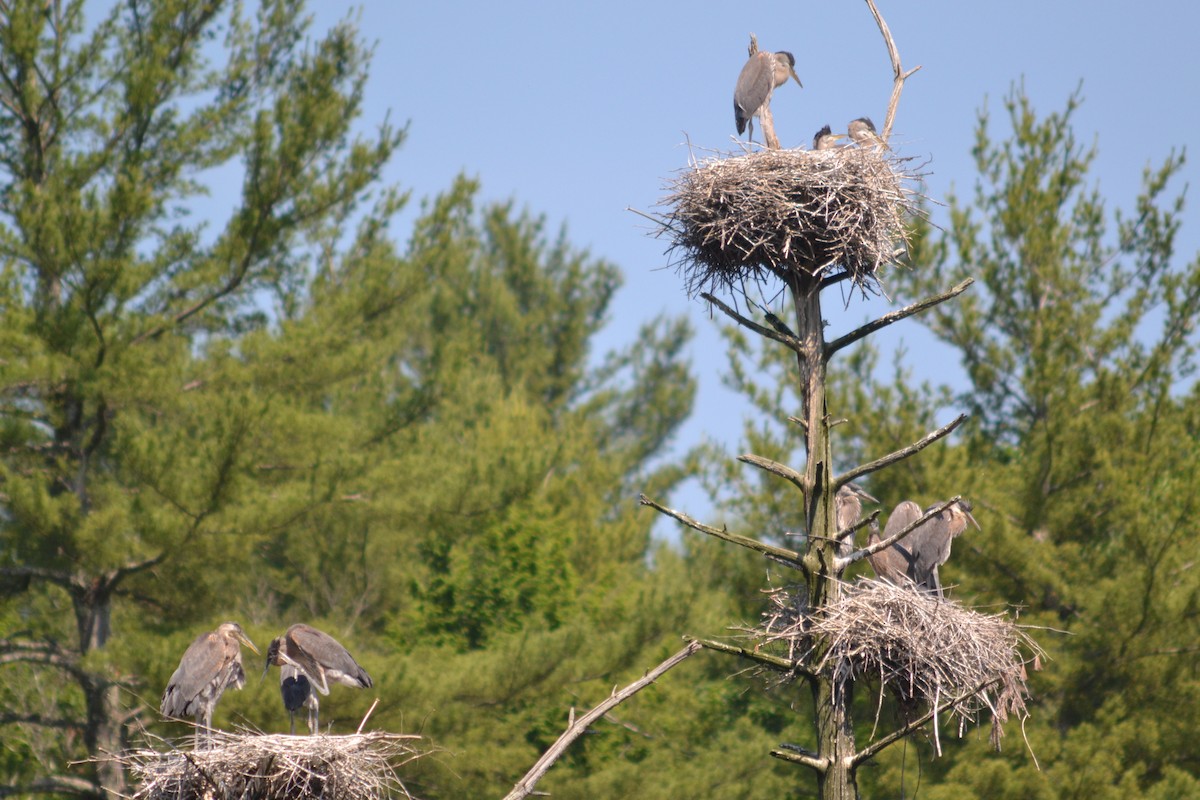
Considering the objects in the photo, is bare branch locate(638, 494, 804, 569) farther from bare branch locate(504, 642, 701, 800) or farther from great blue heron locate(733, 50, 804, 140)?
great blue heron locate(733, 50, 804, 140)

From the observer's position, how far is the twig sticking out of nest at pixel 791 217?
6707mm

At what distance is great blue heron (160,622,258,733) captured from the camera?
977 cm

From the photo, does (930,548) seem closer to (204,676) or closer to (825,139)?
(825,139)

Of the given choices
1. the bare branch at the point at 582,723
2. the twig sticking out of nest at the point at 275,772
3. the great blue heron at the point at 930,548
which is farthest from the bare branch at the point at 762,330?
the great blue heron at the point at 930,548

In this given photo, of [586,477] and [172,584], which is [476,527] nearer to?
[172,584]

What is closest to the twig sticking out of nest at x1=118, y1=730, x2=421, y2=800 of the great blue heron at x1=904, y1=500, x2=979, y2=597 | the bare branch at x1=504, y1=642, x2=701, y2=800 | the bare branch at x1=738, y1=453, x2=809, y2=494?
the bare branch at x1=504, y1=642, x2=701, y2=800

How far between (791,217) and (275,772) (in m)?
3.62

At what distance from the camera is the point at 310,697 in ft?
32.5

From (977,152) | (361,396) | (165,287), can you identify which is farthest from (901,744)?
(361,396)

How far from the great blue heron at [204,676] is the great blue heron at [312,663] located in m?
0.36

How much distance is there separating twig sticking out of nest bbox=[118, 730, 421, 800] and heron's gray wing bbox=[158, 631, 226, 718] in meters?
2.62

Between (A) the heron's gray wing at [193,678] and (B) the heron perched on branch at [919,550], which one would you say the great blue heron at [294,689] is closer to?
(A) the heron's gray wing at [193,678]

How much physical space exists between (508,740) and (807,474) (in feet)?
34.4

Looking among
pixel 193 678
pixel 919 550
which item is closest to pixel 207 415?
pixel 193 678
